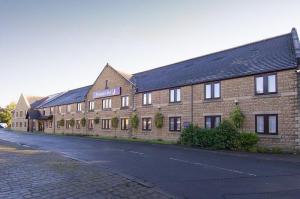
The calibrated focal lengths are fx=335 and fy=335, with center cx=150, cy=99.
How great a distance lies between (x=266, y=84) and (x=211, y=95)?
17.3ft

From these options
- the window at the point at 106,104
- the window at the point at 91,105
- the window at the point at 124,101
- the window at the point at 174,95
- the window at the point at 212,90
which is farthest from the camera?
the window at the point at 91,105

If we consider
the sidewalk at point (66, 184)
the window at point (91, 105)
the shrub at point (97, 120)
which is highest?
the window at point (91, 105)

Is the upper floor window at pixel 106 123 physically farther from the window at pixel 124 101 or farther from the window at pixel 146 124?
the window at pixel 146 124

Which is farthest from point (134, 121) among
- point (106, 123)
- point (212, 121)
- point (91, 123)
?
point (91, 123)

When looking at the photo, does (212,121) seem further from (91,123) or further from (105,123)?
(91,123)

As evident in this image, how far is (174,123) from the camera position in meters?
31.4

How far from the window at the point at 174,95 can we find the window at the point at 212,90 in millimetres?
3616

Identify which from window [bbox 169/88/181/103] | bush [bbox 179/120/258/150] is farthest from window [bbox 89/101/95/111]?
bush [bbox 179/120/258/150]

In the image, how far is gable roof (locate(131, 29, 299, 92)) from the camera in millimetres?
23891

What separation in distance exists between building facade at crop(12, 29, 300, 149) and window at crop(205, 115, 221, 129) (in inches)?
0.9

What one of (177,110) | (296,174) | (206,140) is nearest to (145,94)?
(177,110)

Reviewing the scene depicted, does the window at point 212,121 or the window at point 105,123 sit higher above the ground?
the window at point 212,121

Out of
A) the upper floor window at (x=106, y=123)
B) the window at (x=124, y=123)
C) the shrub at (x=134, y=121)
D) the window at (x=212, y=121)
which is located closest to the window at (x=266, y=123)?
the window at (x=212, y=121)

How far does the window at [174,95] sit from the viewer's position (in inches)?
1233
